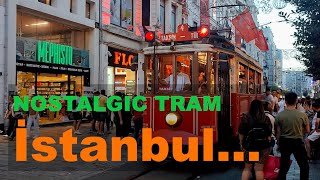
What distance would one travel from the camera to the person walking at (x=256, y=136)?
657 cm

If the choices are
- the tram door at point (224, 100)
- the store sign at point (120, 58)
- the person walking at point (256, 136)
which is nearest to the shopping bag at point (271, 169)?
the person walking at point (256, 136)

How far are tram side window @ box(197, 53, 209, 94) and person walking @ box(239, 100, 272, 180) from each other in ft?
8.48

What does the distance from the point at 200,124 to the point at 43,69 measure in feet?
35.2

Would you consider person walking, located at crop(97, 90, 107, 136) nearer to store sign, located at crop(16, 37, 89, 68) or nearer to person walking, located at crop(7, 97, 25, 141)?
person walking, located at crop(7, 97, 25, 141)

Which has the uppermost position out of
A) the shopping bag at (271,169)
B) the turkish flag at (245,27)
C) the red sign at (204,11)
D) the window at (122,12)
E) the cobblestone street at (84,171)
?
the red sign at (204,11)

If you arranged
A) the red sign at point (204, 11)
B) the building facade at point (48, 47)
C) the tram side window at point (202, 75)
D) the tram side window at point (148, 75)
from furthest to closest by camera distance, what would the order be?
the red sign at point (204, 11), the building facade at point (48, 47), the tram side window at point (148, 75), the tram side window at point (202, 75)

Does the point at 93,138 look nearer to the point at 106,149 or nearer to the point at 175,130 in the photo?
the point at 106,149

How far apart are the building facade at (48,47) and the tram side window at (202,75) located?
357 inches

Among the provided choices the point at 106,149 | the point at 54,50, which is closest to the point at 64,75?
the point at 54,50

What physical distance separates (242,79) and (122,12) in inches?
556

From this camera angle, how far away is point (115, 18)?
23203 millimetres

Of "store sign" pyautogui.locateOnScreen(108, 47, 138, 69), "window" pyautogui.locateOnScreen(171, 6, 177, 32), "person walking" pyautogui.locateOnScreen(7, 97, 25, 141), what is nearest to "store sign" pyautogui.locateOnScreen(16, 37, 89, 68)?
"store sign" pyautogui.locateOnScreen(108, 47, 138, 69)

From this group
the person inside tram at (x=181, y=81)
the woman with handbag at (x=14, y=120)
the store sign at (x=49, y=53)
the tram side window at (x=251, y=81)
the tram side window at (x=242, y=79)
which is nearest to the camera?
the person inside tram at (x=181, y=81)

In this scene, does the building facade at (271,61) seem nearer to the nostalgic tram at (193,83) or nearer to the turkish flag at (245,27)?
the turkish flag at (245,27)
